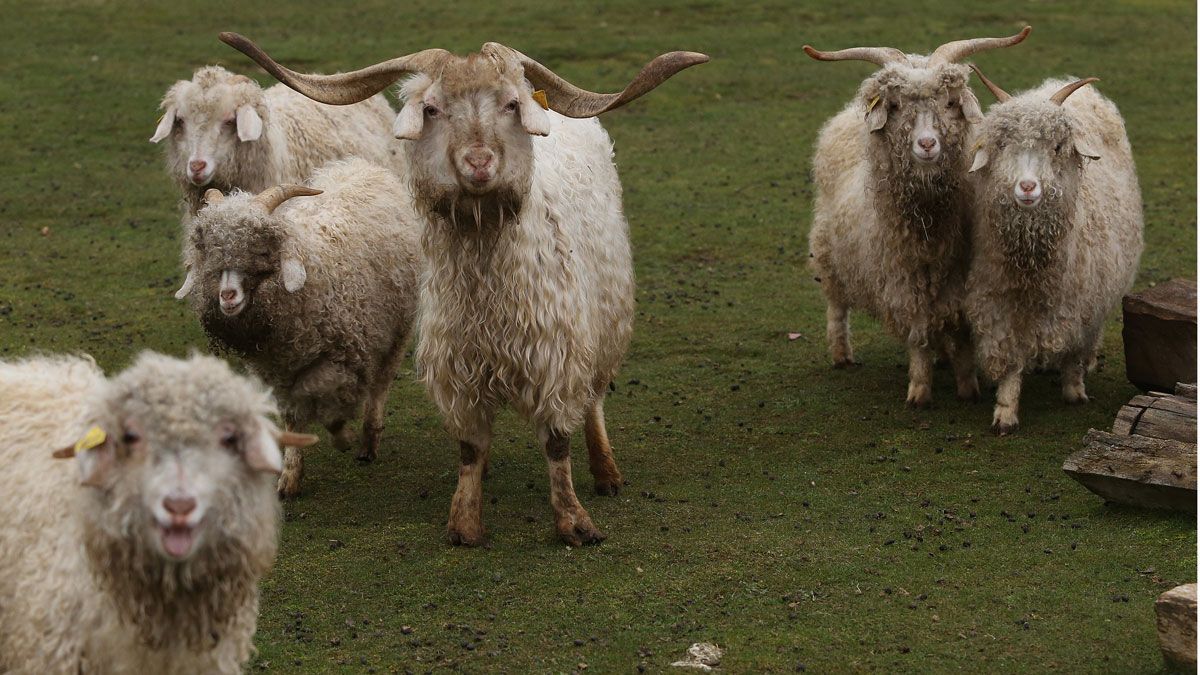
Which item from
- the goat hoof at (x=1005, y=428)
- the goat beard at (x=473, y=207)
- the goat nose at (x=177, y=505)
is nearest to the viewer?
the goat nose at (x=177, y=505)

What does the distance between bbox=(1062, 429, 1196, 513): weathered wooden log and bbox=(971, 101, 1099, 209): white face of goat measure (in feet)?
4.92

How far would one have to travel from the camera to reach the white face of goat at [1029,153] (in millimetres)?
8133

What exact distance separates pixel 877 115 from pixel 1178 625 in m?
3.78

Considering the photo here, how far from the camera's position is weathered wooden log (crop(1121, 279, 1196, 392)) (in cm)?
859

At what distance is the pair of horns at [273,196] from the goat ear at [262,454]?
11.3ft

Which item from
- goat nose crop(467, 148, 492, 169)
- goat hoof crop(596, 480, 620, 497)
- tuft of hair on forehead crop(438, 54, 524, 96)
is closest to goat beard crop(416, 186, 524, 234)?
goat nose crop(467, 148, 492, 169)

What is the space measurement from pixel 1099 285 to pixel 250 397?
5856mm

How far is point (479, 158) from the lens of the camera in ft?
21.6

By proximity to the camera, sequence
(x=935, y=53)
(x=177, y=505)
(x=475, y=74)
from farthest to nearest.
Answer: (x=935, y=53) → (x=475, y=74) → (x=177, y=505)

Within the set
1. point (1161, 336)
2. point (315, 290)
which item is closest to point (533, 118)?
point (315, 290)

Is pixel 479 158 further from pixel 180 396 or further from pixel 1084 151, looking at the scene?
pixel 1084 151

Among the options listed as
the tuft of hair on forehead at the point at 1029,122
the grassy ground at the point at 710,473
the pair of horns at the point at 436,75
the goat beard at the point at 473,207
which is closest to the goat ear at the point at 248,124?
the grassy ground at the point at 710,473

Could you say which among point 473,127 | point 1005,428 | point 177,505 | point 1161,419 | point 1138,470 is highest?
point 473,127

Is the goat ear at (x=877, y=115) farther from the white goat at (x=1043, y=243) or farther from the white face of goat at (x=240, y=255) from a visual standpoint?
the white face of goat at (x=240, y=255)
